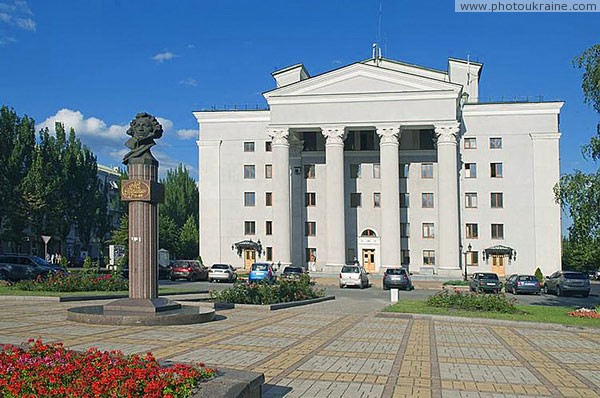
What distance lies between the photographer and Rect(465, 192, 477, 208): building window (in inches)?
2264

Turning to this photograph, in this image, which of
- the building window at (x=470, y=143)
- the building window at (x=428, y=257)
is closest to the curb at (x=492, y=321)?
the building window at (x=428, y=257)

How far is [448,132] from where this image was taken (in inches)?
2112

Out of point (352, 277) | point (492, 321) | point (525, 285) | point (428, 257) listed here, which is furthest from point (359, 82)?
point (492, 321)

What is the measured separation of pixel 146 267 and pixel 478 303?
11.5m

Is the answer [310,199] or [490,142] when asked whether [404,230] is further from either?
[490,142]

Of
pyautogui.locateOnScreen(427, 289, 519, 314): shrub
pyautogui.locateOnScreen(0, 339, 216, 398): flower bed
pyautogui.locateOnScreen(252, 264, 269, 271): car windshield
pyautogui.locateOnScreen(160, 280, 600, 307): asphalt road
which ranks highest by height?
pyautogui.locateOnScreen(0, 339, 216, 398): flower bed

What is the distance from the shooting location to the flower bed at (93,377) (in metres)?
5.80

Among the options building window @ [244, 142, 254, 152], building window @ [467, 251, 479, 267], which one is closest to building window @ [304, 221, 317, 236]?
building window @ [244, 142, 254, 152]

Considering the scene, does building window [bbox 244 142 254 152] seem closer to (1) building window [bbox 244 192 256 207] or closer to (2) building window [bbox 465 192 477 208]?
(1) building window [bbox 244 192 256 207]

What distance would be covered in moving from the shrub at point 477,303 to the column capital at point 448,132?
110ft

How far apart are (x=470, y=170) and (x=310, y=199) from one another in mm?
16014

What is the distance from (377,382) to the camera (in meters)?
8.76

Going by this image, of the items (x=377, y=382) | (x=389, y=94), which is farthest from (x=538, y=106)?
(x=377, y=382)

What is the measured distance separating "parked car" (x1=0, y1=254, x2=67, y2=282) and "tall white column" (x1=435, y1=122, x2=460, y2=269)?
1279 inches
